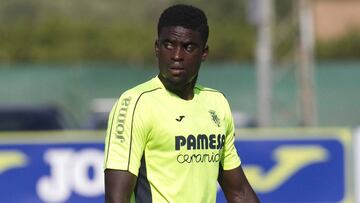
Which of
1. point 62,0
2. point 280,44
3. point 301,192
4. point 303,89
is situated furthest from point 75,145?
point 62,0

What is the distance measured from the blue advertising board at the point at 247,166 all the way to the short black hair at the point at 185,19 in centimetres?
734

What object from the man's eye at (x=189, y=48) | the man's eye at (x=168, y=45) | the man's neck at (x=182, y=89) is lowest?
the man's neck at (x=182, y=89)

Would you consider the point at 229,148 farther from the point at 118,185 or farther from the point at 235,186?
the point at 118,185

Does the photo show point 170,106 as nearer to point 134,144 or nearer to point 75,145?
point 134,144

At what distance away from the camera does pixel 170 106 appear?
15.9ft

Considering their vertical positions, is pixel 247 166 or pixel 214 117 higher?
pixel 214 117

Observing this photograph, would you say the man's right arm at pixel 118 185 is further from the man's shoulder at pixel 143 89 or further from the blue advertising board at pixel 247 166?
the blue advertising board at pixel 247 166

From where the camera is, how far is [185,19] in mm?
4793

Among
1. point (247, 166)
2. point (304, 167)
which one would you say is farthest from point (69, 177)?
point (304, 167)

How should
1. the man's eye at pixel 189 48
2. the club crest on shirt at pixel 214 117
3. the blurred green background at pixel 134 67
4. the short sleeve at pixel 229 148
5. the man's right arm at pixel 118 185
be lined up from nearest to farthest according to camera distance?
the man's right arm at pixel 118 185
the man's eye at pixel 189 48
the club crest on shirt at pixel 214 117
the short sleeve at pixel 229 148
the blurred green background at pixel 134 67

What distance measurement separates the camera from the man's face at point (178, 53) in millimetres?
4770

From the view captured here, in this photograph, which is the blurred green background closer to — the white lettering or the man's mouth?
the white lettering

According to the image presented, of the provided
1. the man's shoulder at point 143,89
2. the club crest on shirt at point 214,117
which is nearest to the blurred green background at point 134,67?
the club crest on shirt at point 214,117

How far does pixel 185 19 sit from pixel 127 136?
1.83ft
